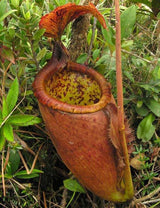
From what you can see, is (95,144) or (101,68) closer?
(95,144)

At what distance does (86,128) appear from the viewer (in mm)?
1082

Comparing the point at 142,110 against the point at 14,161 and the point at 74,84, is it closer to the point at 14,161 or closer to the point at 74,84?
the point at 74,84

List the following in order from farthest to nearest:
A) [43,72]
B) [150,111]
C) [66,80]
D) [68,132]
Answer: [150,111]
[66,80]
[43,72]
[68,132]

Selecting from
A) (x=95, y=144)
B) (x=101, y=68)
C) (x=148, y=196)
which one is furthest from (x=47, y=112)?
(x=148, y=196)

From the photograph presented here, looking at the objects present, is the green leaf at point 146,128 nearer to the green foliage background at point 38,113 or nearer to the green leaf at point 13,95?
the green foliage background at point 38,113

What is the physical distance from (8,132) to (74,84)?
378 millimetres

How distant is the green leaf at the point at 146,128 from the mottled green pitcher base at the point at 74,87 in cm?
31

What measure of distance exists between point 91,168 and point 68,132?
0.18m

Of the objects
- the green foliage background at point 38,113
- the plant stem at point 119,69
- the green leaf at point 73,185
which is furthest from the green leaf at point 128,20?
the green leaf at point 73,185

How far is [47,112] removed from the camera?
3.69 feet

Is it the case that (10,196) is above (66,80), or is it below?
below

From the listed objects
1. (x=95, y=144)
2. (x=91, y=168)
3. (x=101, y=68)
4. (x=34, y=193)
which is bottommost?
(x=34, y=193)

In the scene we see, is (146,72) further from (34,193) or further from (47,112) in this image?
(34,193)

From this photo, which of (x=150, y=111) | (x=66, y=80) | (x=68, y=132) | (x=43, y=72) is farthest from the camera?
(x=150, y=111)
